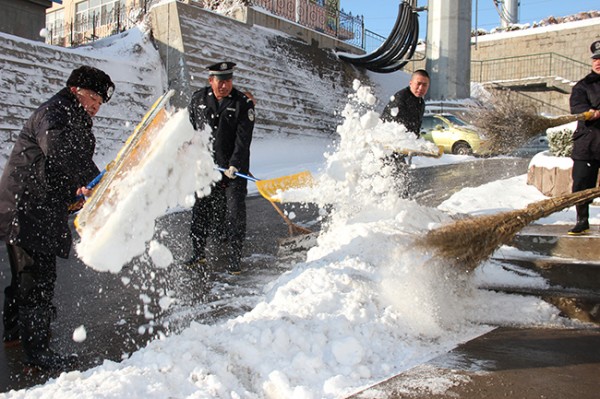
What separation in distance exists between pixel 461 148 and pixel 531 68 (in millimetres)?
18009

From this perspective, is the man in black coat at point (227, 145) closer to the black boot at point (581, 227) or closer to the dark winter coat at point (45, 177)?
the dark winter coat at point (45, 177)

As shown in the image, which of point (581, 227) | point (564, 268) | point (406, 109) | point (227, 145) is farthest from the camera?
point (406, 109)

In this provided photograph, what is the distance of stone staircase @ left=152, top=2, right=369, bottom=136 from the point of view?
15.5 metres

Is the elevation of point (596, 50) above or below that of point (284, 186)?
above

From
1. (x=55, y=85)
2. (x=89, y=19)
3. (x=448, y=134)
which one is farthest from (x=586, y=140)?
(x=89, y=19)

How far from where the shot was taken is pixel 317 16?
23500 mm

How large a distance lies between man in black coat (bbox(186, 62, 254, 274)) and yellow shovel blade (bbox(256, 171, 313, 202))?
1.68ft

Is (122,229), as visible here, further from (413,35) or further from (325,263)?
(413,35)

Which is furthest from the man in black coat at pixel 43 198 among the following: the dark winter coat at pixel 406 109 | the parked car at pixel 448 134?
the parked car at pixel 448 134

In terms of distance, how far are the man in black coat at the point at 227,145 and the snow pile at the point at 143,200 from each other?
1168mm

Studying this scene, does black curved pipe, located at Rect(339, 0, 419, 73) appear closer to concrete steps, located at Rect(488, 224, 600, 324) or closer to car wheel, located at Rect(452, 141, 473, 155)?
car wheel, located at Rect(452, 141, 473, 155)

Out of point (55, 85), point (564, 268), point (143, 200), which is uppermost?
point (55, 85)

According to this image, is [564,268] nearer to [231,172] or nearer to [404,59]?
[231,172]

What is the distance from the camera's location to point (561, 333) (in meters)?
3.26
